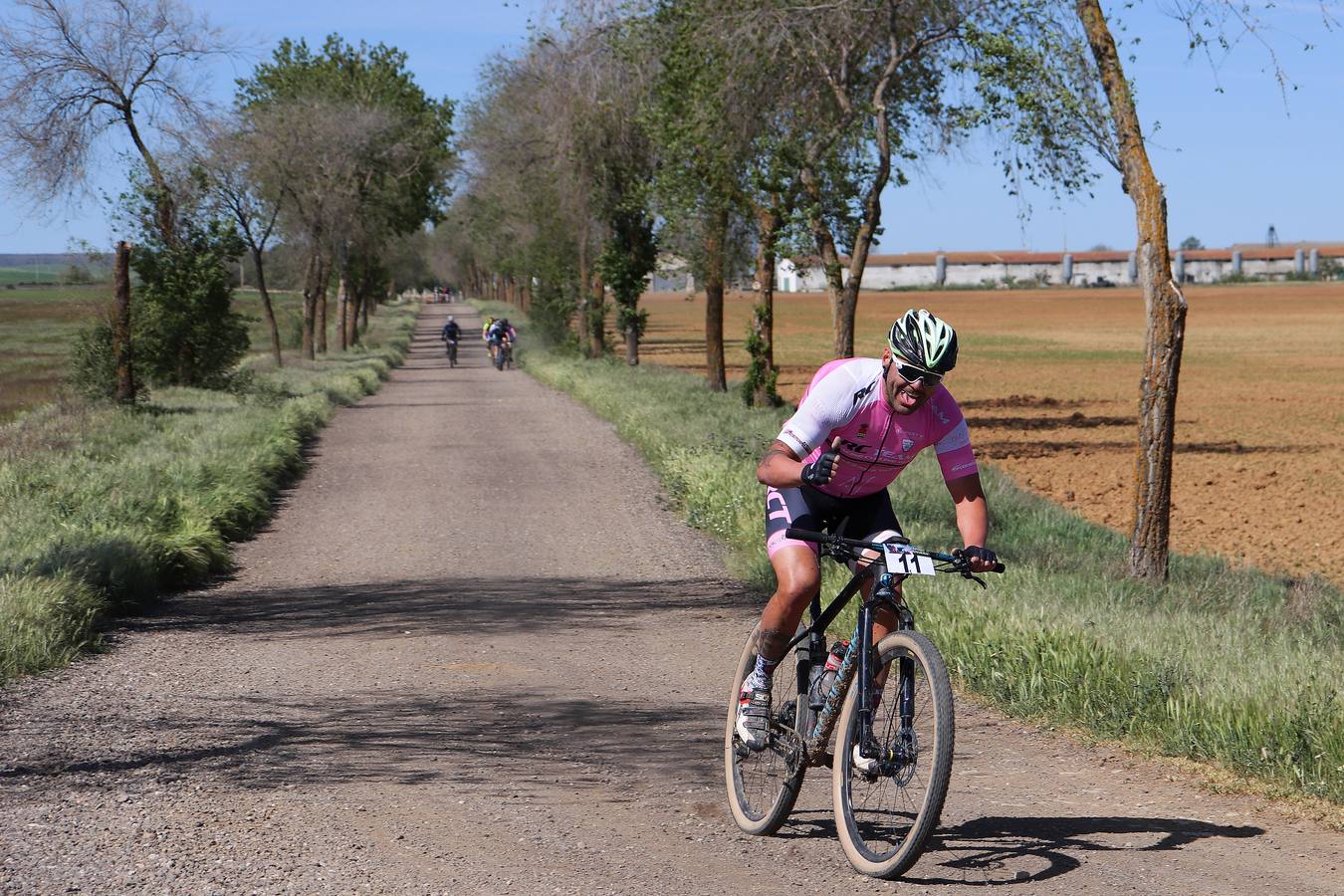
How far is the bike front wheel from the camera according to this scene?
4.71m

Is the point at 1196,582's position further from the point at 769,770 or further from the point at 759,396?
the point at 759,396

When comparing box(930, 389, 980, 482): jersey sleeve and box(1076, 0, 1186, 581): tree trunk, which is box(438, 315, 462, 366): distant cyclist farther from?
box(930, 389, 980, 482): jersey sleeve

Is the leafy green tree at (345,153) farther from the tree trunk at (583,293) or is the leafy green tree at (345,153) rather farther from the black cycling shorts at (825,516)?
the black cycling shorts at (825,516)

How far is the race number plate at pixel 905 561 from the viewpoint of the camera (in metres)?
4.94

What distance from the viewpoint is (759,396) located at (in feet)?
88.2

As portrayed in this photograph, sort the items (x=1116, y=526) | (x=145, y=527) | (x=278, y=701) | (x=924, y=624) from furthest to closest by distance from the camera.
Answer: (x=1116, y=526)
(x=145, y=527)
(x=924, y=624)
(x=278, y=701)

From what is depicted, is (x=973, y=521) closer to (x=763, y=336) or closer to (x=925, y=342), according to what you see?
(x=925, y=342)

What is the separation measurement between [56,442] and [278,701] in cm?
1192

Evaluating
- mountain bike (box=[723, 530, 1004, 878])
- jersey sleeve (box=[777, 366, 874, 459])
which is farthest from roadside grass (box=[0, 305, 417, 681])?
jersey sleeve (box=[777, 366, 874, 459])

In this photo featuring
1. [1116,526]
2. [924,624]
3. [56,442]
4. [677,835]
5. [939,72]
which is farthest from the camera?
[939,72]

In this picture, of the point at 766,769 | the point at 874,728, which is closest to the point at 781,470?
the point at 874,728

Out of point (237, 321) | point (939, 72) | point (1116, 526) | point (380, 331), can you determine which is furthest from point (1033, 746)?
point (380, 331)

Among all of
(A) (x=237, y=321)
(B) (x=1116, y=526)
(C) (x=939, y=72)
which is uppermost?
(C) (x=939, y=72)

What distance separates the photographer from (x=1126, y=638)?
25.6 ft
